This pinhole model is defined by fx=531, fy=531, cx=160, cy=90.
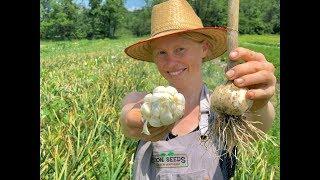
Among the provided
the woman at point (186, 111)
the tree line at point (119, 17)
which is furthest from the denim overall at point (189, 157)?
the tree line at point (119, 17)

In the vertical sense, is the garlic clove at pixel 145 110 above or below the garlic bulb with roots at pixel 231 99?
below

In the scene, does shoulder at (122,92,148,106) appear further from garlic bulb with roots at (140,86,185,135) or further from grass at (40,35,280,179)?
grass at (40,35,280,179)

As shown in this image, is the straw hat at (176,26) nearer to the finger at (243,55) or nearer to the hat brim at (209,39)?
the hat brim at (209,39)

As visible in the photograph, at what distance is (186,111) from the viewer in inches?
49.6

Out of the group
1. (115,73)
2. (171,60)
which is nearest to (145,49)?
(171,60)

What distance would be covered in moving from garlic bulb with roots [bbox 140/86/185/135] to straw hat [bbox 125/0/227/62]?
14 cm

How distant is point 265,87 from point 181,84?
0.69ft

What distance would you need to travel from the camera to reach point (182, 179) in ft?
3.93

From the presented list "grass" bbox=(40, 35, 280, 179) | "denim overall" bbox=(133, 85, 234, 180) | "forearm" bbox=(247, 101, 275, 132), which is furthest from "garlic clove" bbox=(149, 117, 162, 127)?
"grass" bbox=(40, 35, 280, 179)

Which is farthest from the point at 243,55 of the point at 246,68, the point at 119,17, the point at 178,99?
the point at 119,17

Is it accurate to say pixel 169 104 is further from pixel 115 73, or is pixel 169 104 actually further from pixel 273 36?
pixel 115 73

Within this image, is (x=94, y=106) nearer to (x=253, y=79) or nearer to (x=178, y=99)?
(x=178, y=99)

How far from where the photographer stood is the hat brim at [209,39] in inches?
48.3

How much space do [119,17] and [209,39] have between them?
0.96 m
